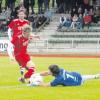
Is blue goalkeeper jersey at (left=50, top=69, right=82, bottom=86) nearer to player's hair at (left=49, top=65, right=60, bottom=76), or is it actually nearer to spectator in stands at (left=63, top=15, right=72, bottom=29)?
player's hair at (left=49, top=65, right=60, bottom=76)

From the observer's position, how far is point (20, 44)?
18.4 m

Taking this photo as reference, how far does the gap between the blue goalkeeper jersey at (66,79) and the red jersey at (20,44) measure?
9.43 ft

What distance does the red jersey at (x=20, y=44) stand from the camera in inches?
723

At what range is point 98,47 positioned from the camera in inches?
1609

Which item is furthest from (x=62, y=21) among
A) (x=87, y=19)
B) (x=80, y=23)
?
(x=87, y=19)

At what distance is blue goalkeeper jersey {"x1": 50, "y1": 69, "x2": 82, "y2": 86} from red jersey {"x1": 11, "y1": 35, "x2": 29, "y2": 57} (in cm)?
287

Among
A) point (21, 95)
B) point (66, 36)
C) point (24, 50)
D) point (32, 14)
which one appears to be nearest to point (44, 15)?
point (32, 14)

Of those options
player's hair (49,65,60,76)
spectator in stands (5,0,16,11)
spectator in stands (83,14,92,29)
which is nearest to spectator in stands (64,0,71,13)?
spectator in stands (83,14,92,29)

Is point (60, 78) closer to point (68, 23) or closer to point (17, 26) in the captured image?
point (17, 26)

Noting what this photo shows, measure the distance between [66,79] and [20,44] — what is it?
128 inches

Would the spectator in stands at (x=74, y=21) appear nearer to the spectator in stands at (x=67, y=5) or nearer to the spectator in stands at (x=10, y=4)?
the spectator in stands at (x=67, y=5)

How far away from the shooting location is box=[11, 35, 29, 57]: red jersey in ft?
60.3

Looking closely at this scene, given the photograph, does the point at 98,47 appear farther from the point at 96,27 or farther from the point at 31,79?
the point at 31,79

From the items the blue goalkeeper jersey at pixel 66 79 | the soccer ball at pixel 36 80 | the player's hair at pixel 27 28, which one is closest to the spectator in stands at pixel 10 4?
the player's hair at pixel 27 28
